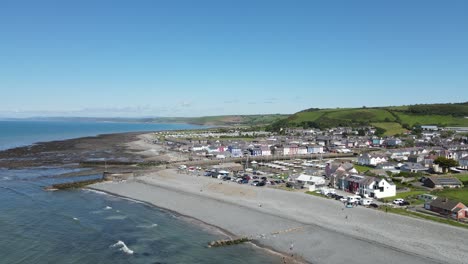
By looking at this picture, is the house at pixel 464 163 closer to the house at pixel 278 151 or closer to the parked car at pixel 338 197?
the parked car at pixel 338 197

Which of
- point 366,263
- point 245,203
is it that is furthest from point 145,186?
point 366,263

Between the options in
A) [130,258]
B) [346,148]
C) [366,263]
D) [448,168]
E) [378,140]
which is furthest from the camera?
[378,140]

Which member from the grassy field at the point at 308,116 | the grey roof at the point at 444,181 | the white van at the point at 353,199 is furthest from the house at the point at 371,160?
the grassy field at the point at 308,116

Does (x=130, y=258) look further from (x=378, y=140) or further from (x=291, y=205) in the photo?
(x=378, y=140)

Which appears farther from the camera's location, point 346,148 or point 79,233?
point 346,148

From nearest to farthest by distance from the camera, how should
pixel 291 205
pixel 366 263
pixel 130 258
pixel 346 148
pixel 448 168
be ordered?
pixel 366 263
pixel 130 258
pixel 291 205
pixel 448 168
pixel 346 148

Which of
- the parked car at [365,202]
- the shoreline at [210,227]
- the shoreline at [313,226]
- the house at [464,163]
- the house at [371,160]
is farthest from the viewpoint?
the house at [371,160]

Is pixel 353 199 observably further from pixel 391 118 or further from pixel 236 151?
pixel 391 118

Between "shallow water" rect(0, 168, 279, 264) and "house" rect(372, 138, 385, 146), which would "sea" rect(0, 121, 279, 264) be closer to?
"shallow water" rect(0, 168, 279, 264)
